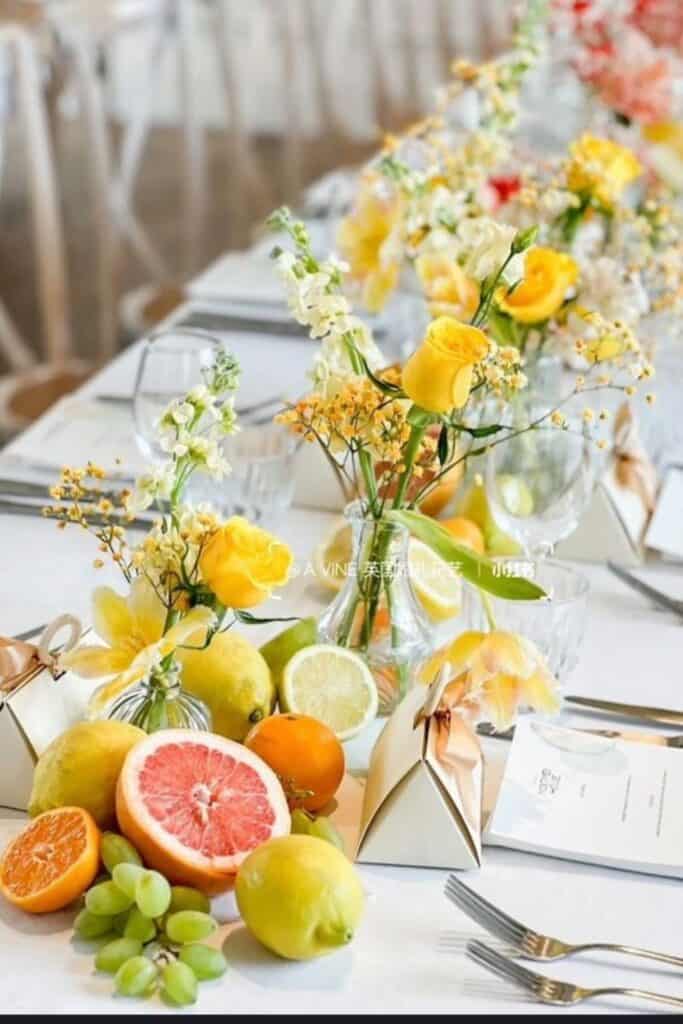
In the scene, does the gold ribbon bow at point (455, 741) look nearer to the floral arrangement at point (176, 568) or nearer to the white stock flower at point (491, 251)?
the floral arrangement at point (176, 568)

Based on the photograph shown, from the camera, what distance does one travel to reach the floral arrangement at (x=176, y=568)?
3.52 ft

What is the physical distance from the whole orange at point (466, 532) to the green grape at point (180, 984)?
675 mm

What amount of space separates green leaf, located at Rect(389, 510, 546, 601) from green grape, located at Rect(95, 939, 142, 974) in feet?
1.16

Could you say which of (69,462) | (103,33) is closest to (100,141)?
(103,33)

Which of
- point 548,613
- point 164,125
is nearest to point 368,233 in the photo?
point 548,613

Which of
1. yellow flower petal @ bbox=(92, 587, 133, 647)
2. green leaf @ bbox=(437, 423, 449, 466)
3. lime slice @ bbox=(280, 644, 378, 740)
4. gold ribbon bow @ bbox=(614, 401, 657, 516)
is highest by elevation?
green leaf @ bbox=(437, 423, 449, 466)

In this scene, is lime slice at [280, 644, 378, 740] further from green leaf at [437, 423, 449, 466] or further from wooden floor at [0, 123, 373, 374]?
wooden floor at [0, 123, 373, 374]

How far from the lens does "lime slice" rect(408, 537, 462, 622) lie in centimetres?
148

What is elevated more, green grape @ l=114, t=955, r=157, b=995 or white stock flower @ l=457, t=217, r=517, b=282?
white stock flower @ l=457, t=217, r=517, b=282

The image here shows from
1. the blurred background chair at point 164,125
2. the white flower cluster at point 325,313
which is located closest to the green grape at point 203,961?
the white flower cluster at point 325,313

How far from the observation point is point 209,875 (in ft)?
3.43

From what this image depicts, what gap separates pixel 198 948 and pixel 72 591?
2.13 feet

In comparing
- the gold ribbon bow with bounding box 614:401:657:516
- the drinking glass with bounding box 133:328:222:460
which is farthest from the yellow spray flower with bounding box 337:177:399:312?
the gold ribbon bow with bounding box 614:401:657:516

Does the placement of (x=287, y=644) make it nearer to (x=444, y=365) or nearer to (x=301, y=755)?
(x=301, y=755)
